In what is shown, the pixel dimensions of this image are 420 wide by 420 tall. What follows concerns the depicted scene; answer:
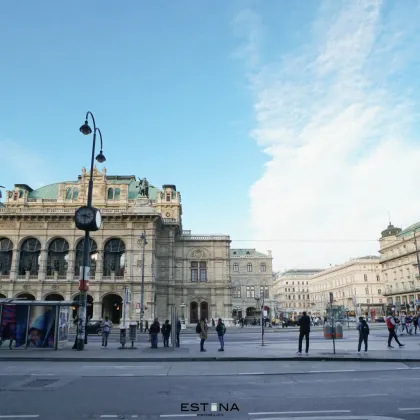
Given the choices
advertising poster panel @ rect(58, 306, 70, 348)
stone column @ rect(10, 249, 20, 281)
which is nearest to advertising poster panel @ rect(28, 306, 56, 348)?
advertising poster panel @ rect(58, 306, 70, 348)

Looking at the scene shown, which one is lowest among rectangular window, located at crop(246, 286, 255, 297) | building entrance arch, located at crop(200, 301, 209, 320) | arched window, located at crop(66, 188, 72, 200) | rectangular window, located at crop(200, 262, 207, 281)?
building entrance arch, located at crop(200, 301, 209, 320)

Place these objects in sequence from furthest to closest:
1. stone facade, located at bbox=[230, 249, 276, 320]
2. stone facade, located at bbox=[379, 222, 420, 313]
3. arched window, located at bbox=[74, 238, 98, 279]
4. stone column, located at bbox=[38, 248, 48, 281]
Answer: stone facade, located at bbox=[230, 249, 276, 320], stone facade, located at bbox=[379, 222, 420, 313], arched window, located at bbox=[74, 238, 98, 279], stone column, located at bbox=[38, 248, 48, 281]

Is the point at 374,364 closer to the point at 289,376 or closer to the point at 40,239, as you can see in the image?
the point at 289,376

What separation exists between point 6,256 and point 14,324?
41897 mm

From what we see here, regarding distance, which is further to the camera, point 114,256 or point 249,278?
point 249,278

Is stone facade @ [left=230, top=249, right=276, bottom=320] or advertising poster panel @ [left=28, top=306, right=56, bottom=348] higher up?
stone facade @ [left=230, top=249, right=276, bottom=320]

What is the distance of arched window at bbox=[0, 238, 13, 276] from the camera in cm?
5825

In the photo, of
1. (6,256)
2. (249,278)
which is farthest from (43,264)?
(249,278)

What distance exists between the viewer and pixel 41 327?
21094mm

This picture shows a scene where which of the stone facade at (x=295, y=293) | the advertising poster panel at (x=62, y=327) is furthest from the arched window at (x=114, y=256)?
the stone facade at (x=295, y=293)

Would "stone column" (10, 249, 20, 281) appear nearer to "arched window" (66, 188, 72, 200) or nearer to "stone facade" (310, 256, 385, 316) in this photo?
"arched window" (66, 188, 72, 200)

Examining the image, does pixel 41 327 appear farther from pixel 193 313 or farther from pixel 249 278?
pixel 249 278

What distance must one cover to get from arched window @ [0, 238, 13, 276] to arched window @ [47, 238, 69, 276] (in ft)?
18.4

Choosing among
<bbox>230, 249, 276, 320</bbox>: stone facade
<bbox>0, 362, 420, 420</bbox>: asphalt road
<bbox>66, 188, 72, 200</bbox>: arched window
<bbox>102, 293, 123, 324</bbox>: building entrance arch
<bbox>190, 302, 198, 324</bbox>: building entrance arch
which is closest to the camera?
<bbox>0, 362, 420, 420</bbox>: asphalt road
